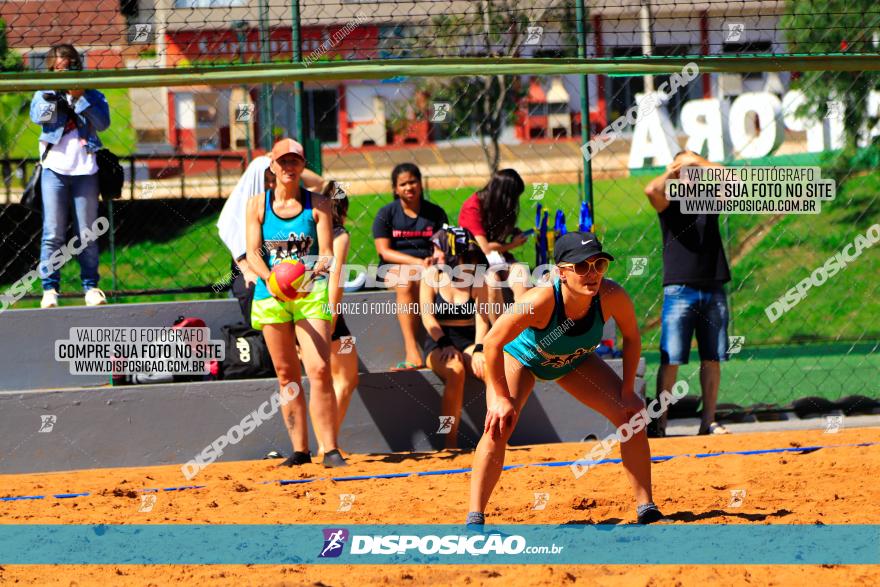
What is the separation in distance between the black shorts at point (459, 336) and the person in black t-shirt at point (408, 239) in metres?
0.28

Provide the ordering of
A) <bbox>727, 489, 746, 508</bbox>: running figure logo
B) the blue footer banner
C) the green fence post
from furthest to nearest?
the green fence post < <bbox>727, 489, 746, 508</bbox>: running figure logo < the blue footer banner

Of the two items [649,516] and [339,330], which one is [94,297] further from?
[649,516]

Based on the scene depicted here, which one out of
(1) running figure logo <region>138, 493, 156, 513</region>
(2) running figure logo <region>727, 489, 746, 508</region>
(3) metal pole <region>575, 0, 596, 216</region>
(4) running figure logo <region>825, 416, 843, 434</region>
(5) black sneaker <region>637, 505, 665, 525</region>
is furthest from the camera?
(3) metal pole <region>575, 0, 596, 216</region>

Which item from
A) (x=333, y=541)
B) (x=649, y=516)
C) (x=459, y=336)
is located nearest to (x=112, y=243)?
(x=459, y=336)

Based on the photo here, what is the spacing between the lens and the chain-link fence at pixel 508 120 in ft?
26.6

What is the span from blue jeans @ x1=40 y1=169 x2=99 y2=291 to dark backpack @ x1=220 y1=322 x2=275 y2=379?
138 centimetres

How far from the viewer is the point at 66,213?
8.56 m

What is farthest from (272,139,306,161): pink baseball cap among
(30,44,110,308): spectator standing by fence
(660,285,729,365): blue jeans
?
(660,285,729,365): blue jeans

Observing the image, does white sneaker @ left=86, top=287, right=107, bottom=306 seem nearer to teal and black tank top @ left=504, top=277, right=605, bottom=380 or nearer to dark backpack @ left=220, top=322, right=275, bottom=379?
dark backpack @ left=220, top=322, right=275, bottom=379

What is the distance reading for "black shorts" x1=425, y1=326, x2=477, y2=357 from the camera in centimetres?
800

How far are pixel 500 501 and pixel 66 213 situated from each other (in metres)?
4.33

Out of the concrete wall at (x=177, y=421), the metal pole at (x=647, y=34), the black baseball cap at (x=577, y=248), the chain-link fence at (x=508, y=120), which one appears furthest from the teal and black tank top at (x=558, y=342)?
the metal pole at (x=647, y=34)

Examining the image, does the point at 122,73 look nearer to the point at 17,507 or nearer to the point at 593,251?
the point at 17,507

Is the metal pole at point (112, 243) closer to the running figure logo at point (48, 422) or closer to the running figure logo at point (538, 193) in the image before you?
the running figure logo at point (48, 422)
